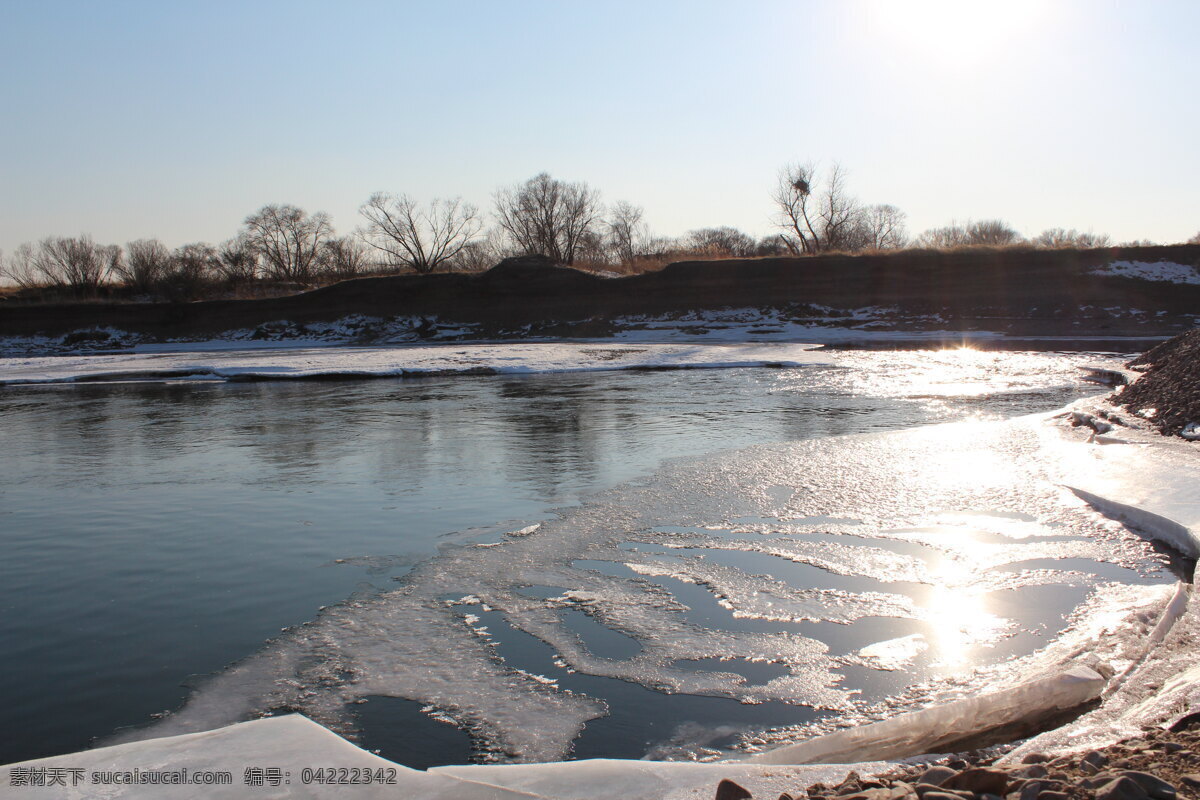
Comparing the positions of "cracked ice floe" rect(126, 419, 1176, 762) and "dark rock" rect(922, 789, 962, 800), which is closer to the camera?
"dark rock" rect(922, 789, 962, 800)

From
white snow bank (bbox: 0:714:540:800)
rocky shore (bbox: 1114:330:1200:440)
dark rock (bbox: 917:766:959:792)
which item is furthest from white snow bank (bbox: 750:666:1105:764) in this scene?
rocky shore (bbox: 1114:330:1200:440)

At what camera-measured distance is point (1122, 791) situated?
212 cm

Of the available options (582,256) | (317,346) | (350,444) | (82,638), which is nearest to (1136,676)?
(82,638)

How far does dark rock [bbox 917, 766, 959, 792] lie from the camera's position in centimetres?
244

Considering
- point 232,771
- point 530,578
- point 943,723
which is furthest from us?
point 530,578

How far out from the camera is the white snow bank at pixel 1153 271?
114ft

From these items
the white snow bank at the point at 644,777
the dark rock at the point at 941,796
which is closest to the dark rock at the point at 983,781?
Answer: the dark rock at the point at 941,796

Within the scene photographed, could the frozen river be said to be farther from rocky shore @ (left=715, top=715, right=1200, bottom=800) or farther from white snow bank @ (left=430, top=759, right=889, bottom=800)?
rocky shore @ (left=715, top=715, right=1200, bottom=800)

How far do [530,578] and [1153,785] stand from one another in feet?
11.9

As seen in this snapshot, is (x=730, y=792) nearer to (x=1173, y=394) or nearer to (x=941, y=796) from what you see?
(x=941, y=796)

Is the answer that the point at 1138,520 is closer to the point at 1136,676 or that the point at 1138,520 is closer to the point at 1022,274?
the point at 1136,676

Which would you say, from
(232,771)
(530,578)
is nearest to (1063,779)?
(232,771)

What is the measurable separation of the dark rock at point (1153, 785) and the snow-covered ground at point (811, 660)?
25.8 inches

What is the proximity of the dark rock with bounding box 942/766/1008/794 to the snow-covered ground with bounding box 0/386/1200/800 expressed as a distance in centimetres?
52
